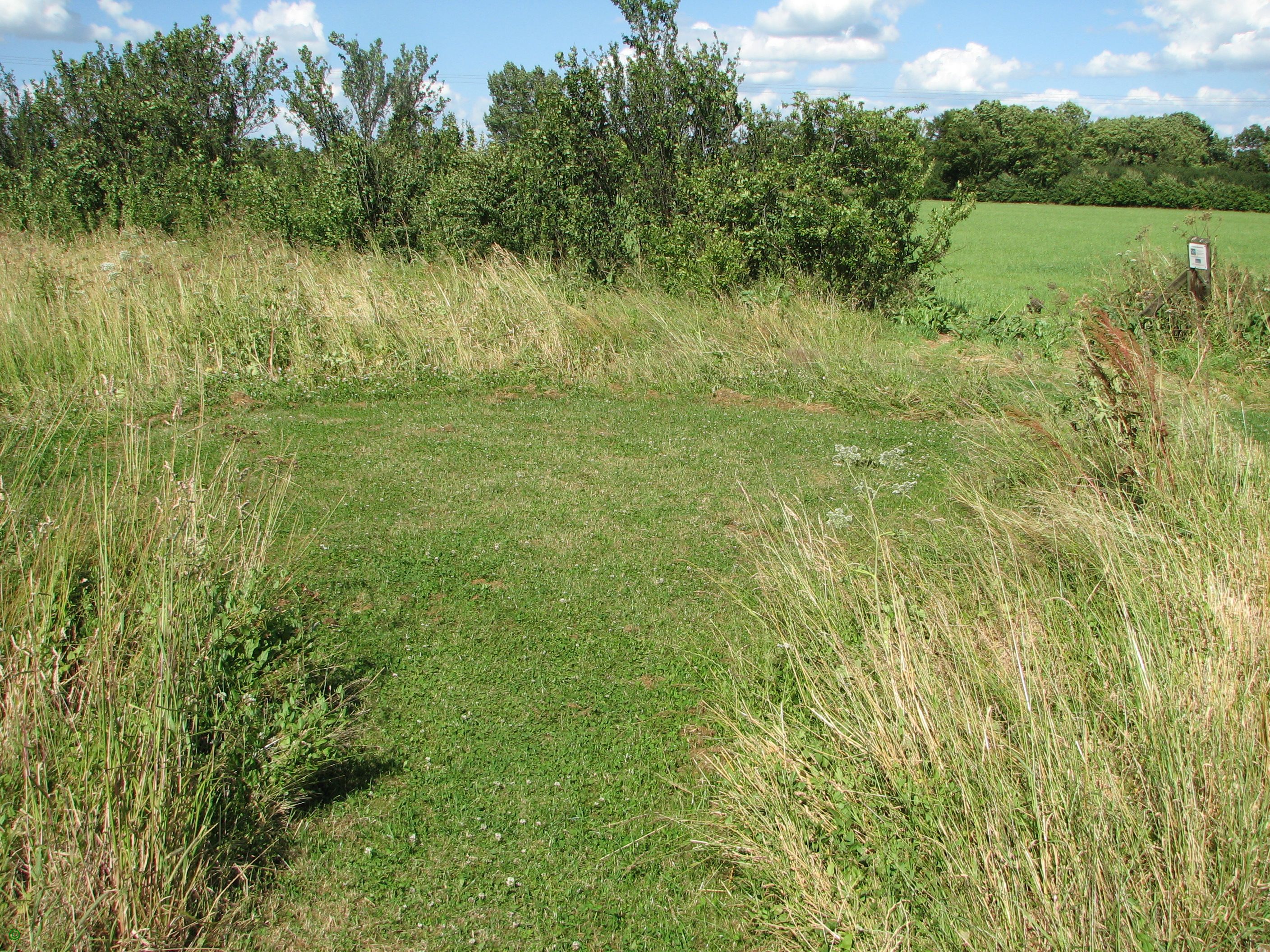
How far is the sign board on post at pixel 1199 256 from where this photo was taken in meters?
10.3

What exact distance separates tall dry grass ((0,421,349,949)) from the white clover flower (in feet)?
9.89

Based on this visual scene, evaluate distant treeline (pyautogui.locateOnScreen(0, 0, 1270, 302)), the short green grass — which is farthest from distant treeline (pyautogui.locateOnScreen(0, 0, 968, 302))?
the short green grass

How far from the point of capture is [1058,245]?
91.5ft

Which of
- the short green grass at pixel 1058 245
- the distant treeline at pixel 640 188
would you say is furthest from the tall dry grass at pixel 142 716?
the short green grass at pixel 1058 245

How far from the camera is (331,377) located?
31.2 feet

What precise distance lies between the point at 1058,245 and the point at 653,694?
28299 millimetres

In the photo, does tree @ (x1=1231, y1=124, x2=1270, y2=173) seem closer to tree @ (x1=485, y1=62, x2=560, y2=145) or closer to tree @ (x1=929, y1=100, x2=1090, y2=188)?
tree @ (x1=929, y1=100, x2=1090, y2=188)

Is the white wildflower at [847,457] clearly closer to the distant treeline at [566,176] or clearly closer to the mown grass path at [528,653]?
the mown grass path at [528,653]

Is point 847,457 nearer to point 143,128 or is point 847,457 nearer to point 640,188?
point 640,188

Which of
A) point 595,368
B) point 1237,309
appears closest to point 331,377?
point 595,368

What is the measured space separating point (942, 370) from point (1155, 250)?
6.60m

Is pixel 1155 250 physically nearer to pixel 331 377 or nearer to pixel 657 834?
pixel 331 377

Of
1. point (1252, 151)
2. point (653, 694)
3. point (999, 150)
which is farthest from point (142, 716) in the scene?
point (1252, 151)

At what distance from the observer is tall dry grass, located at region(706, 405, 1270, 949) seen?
2379mm
